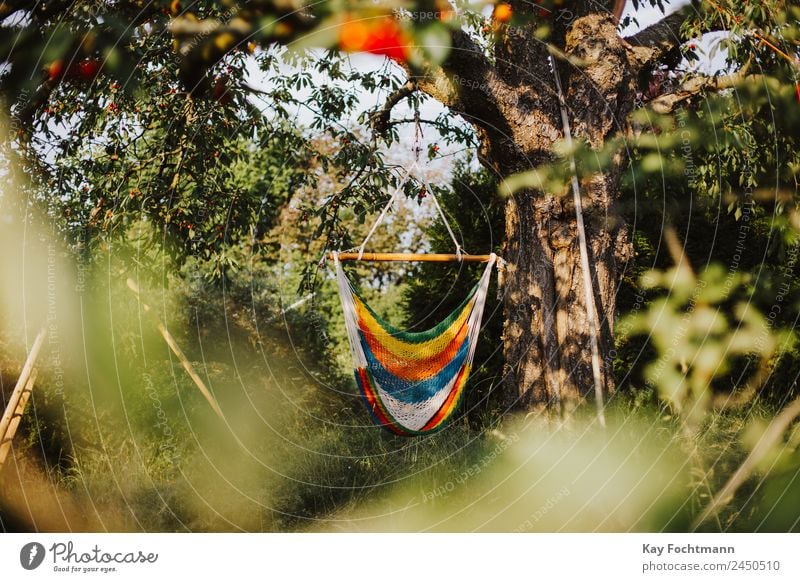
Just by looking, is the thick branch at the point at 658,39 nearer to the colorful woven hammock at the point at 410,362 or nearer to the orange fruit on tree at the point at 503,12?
the orange fruit on tree at the point at 503,12

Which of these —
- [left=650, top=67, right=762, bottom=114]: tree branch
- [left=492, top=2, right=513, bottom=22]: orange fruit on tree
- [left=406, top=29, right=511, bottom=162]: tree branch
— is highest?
[left=492, top=2, right=513, bottom=22]: orange fruit on tree

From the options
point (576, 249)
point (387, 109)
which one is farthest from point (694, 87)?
point (387, 109)

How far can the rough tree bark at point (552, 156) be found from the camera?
381 centimetres

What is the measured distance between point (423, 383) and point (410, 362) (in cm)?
13

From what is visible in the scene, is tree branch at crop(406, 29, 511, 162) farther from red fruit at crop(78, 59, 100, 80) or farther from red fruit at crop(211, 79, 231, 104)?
red fruit at crop(78, 59, 100, 80)

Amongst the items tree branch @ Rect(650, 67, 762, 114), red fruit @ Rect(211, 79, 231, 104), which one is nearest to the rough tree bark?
tree branch @ Rect(650, 67, 762, 114)

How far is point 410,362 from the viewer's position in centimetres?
368

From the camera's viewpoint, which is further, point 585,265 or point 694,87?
point 694,87

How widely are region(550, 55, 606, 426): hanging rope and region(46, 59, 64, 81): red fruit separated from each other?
7.51 ft

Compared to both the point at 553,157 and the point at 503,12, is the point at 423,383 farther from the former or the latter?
the point at 503,12

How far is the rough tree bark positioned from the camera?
12.5 ft
